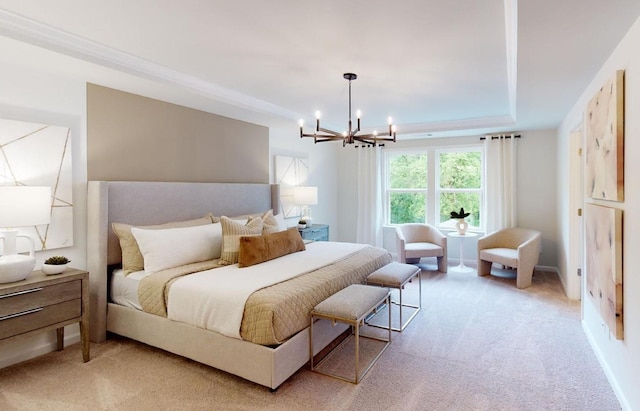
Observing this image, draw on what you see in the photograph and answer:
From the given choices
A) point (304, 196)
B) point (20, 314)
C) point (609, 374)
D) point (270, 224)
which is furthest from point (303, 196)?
point (609, 374)

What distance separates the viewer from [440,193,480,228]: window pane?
6.22m

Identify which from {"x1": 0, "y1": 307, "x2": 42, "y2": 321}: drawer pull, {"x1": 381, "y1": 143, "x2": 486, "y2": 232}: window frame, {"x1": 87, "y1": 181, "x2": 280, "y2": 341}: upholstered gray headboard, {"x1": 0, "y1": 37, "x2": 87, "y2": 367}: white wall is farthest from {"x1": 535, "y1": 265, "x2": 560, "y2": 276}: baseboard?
{"x1": 0, "y1": 307, "x2": 42, "y2": 321}: drawer pull

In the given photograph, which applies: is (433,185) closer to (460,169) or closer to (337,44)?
(460,169)

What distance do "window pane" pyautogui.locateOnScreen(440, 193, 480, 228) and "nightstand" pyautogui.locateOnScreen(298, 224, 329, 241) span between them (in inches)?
90.0

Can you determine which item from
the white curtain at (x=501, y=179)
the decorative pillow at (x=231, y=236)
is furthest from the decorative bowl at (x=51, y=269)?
the white curtain at (x=501, y=179)

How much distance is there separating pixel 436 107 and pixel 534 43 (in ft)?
8.09

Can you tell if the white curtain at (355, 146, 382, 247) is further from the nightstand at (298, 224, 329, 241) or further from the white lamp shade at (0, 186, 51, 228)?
the white lamp shade at (0, 186, 51, 228)

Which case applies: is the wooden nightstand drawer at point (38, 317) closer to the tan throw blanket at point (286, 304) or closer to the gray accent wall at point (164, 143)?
the gray accent wall at point (164, 143)

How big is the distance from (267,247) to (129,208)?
137 cm

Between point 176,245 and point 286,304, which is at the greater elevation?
point 176,245

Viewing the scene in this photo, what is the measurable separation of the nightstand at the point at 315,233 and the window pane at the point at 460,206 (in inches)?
90.0

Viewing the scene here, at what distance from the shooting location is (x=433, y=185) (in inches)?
254

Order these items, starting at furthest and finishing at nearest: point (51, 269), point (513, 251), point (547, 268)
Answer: point (547, 268)
point (513, 251)
point (51, 269)

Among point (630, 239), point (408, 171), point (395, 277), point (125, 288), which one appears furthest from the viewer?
point (408, 171)
